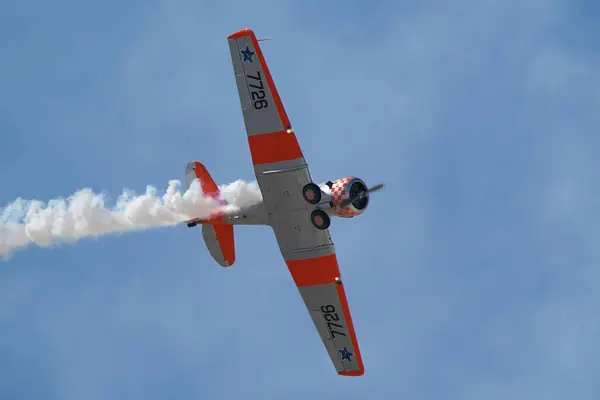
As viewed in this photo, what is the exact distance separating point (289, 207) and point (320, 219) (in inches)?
35.7

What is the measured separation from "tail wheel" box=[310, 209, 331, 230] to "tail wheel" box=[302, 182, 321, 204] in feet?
1.66

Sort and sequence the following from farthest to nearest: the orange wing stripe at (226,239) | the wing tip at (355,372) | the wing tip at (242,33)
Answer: the orange wing stripe at (226,239) → the wing tip at (355,372) → the wing tip at (242,33)

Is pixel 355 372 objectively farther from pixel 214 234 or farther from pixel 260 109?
pixel 260 109

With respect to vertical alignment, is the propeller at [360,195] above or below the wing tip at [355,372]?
above

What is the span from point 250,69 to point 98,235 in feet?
24.0

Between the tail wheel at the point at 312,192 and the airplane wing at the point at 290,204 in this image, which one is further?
the tail wheel at the point at 312,192

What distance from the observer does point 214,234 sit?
112 ft

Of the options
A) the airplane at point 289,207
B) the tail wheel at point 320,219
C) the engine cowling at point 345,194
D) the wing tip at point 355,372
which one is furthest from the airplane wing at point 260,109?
the wing tip at point 355,372

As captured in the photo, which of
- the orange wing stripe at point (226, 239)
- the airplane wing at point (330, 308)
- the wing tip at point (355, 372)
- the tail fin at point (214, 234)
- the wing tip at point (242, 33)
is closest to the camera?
the wing tip at point (242, 33)

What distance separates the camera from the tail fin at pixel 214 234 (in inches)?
1335

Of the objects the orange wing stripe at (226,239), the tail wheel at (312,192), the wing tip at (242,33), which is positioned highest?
the wing tip at (242,33)

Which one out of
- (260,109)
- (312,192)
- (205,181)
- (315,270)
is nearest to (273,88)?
(260,109)

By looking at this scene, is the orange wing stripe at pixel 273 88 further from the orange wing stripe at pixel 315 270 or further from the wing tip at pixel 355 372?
the wing tip at pixel 355 372

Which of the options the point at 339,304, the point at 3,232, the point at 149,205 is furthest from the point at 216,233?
the point at 3,232
